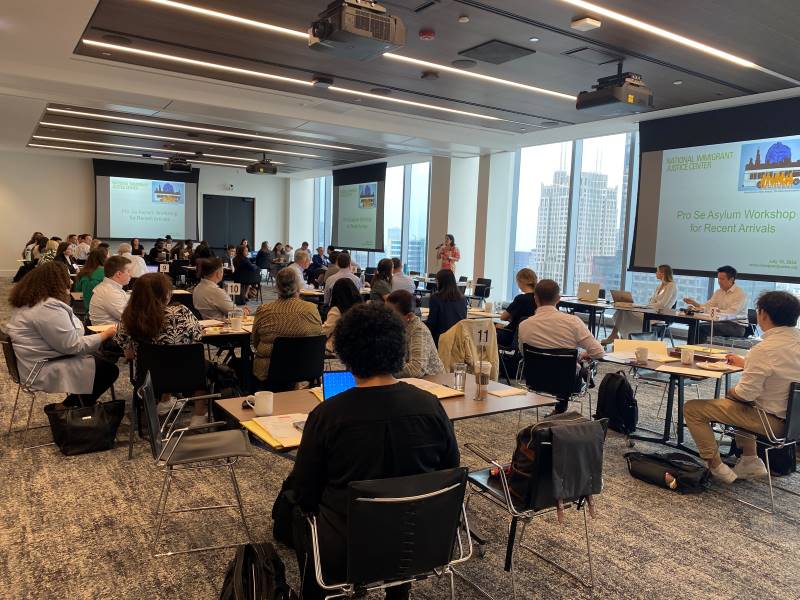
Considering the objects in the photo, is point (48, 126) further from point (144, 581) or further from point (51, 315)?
point (144, 581)

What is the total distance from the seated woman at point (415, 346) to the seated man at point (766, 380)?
6.03ft

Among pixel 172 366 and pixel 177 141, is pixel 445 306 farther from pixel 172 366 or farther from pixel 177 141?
pixel 177 141

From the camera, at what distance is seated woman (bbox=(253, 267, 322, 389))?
4309 mm

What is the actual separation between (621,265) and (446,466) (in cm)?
939

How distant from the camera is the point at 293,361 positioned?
4.21m

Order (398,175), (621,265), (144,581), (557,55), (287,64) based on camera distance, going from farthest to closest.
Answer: (398,175) → (621,265) → (287,64) → (557,55) → (144,581)

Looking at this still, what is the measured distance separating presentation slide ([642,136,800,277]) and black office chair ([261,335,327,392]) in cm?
649

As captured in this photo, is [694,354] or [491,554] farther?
[694,354]

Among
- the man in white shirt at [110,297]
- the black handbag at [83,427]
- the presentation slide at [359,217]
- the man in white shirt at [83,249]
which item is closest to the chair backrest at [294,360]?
the black handbag at [83,427]

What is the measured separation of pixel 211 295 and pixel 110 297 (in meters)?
0.85

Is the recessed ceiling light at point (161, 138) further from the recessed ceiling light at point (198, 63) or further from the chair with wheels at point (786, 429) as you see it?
the chair with wheels at point (786, 429)

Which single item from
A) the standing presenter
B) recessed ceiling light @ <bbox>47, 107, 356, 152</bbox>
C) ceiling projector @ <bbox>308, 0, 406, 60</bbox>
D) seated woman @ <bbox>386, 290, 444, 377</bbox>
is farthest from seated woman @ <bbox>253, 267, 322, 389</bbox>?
recessed ceiling light @ <bbox>47, 107, 356, 152</bbox>

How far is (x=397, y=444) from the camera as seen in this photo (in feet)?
6.15

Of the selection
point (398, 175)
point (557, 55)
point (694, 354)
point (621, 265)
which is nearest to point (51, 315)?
point (694, 354)
